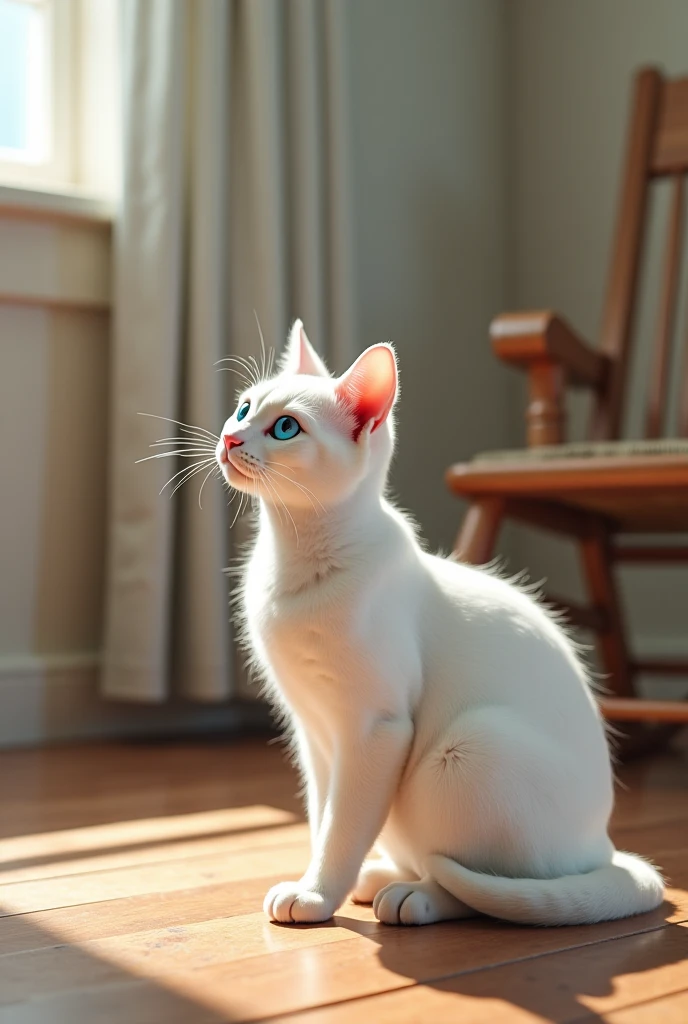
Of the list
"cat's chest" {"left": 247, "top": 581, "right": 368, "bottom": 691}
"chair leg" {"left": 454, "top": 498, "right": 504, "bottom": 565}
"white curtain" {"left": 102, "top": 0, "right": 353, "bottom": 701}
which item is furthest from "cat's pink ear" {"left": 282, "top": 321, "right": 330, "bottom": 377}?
"white curtain" {"left": 102, "top": 0, "right": 353, "bottom": 701}

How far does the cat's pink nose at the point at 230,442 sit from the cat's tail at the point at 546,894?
323 millimetres

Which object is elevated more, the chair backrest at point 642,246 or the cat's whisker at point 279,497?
the chair backrest at point 642,246

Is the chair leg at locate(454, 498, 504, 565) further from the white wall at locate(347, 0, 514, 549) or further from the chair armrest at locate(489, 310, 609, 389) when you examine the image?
the white wall at locate(347, 0, 514, 549)

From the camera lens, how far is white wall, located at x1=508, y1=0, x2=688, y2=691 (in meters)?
2.12

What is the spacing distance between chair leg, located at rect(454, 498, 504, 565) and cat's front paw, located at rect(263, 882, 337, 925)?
0.62 meters

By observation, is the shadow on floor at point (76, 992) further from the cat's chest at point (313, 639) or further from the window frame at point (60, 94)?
the window frame at point (60, 94)

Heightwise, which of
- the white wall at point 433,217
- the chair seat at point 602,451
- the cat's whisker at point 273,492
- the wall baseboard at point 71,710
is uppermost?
the white wall at point 433,217

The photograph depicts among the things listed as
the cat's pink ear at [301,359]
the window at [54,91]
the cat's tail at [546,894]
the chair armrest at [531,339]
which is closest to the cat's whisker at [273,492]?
the cat's pink ear at [301,359]

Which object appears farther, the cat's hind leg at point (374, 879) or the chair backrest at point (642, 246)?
the chair backrest at point (642, 246)

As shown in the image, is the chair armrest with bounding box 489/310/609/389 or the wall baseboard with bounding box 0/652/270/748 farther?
the wall baseboard with bounding box 0/652/270/748

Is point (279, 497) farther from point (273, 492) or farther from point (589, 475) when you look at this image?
point (589, 475)

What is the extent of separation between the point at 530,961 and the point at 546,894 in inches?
2.6

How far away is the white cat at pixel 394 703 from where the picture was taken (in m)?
0.82

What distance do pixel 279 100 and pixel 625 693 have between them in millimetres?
1074
